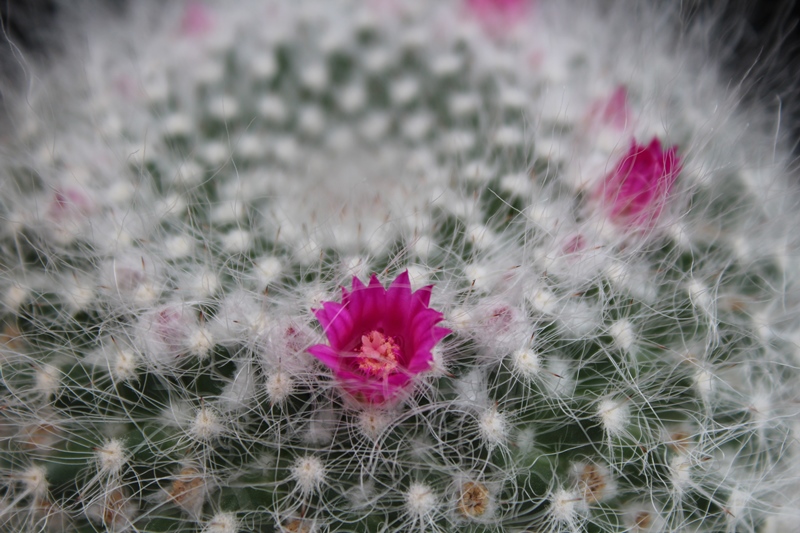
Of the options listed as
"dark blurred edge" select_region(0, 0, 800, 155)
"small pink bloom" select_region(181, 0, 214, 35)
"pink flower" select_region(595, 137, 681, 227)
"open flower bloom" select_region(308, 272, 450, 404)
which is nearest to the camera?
"open flower bloom" select_region(308, 272, 450, 404)

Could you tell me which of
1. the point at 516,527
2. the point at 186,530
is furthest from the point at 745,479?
the point at 186,530

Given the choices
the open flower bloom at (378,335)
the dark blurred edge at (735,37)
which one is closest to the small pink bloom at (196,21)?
the dark blurred edge at (735,37)

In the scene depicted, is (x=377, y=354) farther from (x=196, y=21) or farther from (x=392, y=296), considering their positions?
(x=196, y=21)

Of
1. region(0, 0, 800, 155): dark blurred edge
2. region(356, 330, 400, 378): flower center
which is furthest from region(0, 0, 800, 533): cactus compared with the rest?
region(0, 0, 800, 155): dark blurred edge

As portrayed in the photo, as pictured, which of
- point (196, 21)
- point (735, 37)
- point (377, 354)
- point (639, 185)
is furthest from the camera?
point (735, 37)

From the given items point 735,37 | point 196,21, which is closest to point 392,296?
point 196,21

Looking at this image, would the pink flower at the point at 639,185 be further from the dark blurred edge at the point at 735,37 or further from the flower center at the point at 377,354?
the dark blurred edge at the point at 735,37

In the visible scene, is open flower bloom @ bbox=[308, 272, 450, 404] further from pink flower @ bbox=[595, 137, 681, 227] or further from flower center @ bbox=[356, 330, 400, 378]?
pink flower @ bbox=[595, 137, 681, 227]
